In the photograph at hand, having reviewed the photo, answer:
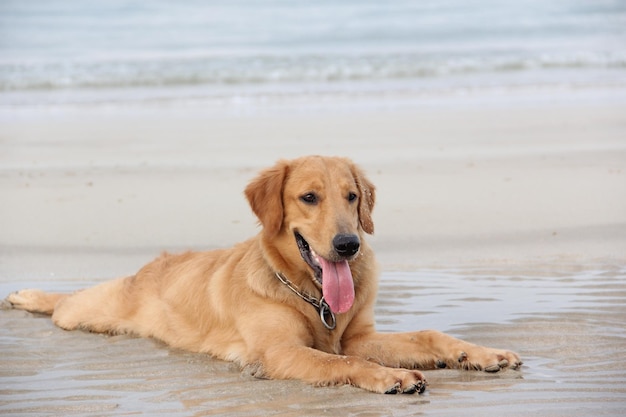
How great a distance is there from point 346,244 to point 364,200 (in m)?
0.61

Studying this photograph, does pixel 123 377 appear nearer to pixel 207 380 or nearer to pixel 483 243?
pixel 207 380

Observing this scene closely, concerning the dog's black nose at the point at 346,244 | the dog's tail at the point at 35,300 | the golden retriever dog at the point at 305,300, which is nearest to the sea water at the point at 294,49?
the dog's tail at the point at 35,300

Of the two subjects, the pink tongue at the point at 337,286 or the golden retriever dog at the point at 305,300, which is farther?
the pink tongue at the point at 337,286

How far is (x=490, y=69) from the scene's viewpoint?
24.1m

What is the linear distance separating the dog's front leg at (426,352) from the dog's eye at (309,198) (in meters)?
0.82

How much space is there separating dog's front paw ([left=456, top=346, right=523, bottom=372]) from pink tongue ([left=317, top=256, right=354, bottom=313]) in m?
0.69

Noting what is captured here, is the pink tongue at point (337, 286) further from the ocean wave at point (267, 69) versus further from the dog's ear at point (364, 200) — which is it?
the ocean wave at point (267, 69)

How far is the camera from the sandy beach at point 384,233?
4664 mm

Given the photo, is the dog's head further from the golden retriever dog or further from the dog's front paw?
the dog's front paw

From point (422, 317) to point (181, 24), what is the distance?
32.5 metres

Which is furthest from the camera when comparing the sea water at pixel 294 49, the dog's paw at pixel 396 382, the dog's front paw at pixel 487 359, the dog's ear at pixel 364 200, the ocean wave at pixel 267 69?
the ocean wave at pixel 267 69

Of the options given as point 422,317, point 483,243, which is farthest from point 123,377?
point 483,243

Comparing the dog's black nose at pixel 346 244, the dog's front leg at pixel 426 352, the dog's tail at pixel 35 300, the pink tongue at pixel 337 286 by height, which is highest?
the dog's black nose at pixel 346 244

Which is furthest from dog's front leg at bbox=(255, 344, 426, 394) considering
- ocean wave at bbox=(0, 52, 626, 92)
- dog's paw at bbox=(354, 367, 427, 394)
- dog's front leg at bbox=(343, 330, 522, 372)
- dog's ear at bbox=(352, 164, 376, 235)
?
ocean wave at bbox=(0, 52, 626, 92)
